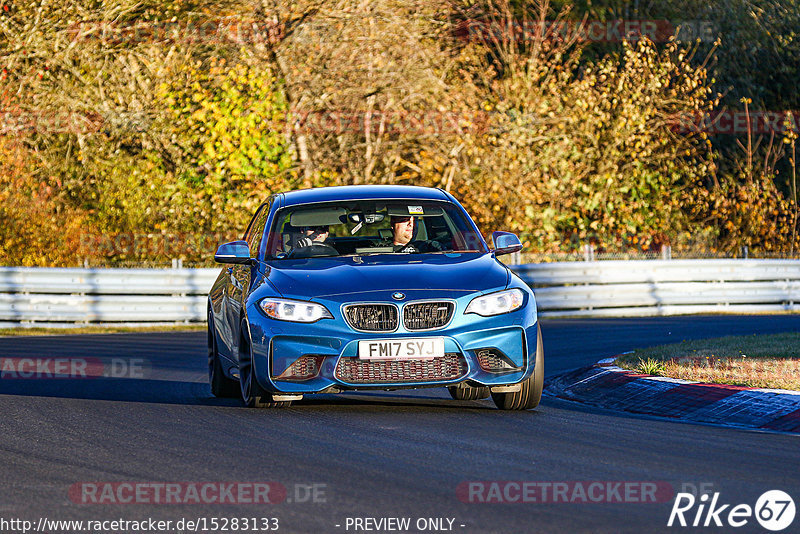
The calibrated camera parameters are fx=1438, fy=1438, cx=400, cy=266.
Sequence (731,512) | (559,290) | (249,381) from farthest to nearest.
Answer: (559,290)
(249,381)
(731,512)

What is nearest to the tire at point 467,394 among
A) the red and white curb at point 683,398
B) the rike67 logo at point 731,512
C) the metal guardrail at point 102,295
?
the red and white curb at point 683,398

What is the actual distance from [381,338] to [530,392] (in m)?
1.26

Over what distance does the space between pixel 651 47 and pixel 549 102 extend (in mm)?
5061

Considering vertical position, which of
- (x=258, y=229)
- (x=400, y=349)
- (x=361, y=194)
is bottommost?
(x=400, y=349)

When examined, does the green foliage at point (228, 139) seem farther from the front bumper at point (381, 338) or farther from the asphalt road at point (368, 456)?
the front bumper at point (381, 338)

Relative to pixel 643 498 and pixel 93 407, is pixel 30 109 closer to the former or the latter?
pixel 93 407

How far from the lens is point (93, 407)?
10945mm

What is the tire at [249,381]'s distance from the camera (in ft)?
33.1

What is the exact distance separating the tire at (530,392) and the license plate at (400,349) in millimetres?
848

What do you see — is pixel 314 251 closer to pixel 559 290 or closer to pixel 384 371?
pixel 384 371

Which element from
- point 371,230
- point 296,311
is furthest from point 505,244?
point 296,311

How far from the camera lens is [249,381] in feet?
33.7

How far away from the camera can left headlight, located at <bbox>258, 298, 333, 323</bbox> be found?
966 cm

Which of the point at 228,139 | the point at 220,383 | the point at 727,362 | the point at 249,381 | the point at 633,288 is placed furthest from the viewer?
the point at 228,139
